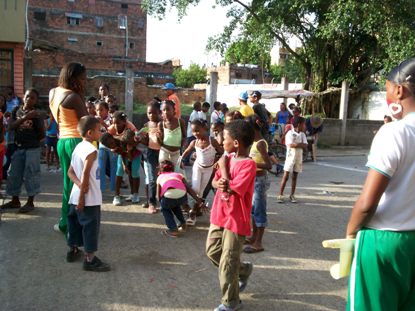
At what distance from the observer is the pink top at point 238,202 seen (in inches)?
132

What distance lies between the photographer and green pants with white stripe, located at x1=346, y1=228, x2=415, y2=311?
Answer: 213cm

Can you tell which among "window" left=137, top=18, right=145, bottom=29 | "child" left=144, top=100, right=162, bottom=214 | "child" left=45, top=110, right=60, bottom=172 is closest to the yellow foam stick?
"child" left=144, top=100, right=162, bottom=214

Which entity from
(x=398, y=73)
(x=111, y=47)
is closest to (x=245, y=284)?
(x=398, y=73)

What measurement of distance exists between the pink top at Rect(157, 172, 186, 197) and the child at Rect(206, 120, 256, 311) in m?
1.82

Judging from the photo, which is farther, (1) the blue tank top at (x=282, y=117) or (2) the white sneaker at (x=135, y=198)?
(1) the blue tank top at (x=282, y=117)

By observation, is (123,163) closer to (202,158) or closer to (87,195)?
(202,158)

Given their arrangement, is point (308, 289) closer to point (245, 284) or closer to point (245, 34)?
point (245, 284)

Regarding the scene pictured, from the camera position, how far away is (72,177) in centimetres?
418

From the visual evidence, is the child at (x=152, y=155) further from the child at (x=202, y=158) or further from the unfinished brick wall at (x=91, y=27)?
the unfinished brick wall at (x=91, y=27)

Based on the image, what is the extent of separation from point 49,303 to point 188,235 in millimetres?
2221

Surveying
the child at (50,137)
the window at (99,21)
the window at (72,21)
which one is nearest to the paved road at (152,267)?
the child at (50,137)

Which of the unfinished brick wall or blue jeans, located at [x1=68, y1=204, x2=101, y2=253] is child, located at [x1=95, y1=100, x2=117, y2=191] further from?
the unfinished brick wall

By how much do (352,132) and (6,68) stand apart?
42.6ft

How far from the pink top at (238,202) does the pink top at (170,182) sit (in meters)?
1.89
